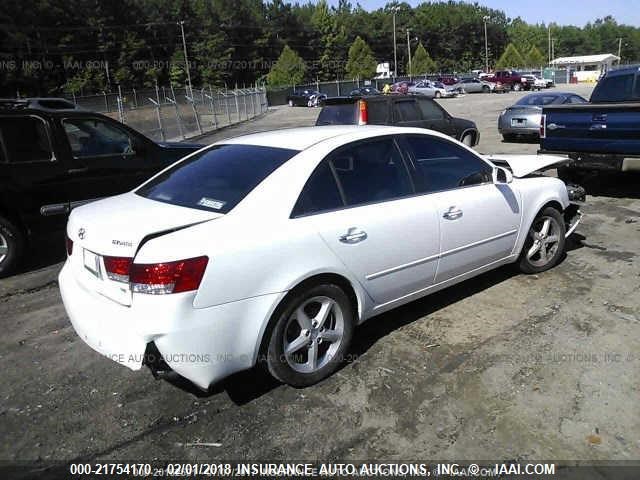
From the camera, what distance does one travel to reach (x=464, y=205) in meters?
4.17

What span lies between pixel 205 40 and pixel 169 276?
90924 millimetres

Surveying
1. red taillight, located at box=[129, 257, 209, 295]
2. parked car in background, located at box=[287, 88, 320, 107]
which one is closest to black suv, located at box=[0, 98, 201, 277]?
red taillight, located at box=[129, 257, 209, 295]

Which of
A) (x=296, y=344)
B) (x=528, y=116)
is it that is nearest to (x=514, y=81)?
(x=528, y=116)

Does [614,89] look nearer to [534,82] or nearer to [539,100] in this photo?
[539,100]

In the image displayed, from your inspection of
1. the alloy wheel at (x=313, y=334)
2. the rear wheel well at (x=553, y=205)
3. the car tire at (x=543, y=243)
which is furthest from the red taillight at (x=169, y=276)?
the rear wheel well at (x=553, y=205)

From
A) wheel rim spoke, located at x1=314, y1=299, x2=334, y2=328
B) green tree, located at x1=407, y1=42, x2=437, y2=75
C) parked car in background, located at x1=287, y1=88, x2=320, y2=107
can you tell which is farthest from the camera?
green tree, located at x1=407, y1=42, x2=437, y2=75

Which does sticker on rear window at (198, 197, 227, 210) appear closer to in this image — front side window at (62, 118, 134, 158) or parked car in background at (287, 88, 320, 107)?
front side window at (62, 118, 134, 158)

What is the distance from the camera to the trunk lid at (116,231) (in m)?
2.96

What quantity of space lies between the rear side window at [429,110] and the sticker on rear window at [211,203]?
28.9 feet

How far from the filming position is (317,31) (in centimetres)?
10088

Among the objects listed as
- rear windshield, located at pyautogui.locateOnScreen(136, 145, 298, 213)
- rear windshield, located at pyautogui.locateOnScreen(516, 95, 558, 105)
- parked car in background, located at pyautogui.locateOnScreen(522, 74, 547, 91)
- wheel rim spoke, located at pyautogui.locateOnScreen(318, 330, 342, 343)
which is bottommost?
wheel rim spoke, located at pyautogui.locateOnScreen(318, 330, 342, 343)

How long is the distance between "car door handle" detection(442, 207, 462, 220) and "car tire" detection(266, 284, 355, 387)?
1067 mm

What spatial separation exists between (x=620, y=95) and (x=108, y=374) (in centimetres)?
932

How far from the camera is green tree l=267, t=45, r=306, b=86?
66.5m
